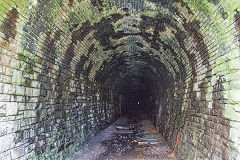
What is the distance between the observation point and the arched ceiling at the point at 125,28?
13.6 ft

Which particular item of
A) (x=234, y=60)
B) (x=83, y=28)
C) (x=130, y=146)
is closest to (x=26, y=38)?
(x=83, y=28)

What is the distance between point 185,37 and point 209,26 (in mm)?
1463

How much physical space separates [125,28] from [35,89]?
431 cm

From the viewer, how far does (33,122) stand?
456 centimetres

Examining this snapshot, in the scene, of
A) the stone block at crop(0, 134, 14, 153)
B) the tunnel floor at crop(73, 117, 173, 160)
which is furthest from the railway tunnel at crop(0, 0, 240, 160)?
the tunnel floor at crop(73, 117, 173, 160)

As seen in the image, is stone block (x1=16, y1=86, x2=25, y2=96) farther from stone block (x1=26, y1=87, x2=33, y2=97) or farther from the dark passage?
the dark passage

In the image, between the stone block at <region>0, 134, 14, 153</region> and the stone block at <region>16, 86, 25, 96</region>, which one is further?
the stone block at <region>16, 86, 25, 96</region>

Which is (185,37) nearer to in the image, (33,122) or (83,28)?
(83,28)

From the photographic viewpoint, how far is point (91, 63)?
886 centimetres

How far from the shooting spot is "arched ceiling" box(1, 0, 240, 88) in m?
4.14

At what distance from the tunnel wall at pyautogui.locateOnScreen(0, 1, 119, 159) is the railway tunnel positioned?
0.02 m

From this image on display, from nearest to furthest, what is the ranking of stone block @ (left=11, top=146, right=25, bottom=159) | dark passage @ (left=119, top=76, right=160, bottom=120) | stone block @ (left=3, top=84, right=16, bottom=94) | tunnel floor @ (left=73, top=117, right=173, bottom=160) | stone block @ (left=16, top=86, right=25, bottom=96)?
stone block @ (left=3, top=84, right=16, bottom=94), stone block @ (left=11, top=146, right=25, bottom=159), stone block @ (left=16, top=86, right=25, bottom=96), tunnel floor @ (left=73, top=117, right=173, bottom=160), dark passage @ (left=119, top=76, right=160, bottom=120)

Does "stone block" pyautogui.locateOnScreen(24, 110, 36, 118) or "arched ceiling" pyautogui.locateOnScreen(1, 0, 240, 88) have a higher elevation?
"arched ceiling" pyautogui.locateOnScreen(1, 0, 240, 88)

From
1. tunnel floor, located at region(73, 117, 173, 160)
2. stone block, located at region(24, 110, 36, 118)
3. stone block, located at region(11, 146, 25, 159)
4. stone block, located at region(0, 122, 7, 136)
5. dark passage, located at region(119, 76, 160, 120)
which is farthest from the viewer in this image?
dark passage, located at region(119, 76, 160, 120)
